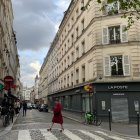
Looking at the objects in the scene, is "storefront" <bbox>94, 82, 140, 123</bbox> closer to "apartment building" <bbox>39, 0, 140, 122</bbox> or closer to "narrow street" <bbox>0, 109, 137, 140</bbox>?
"apartment building" <bbox>39, 0, 140, 122</bbox>

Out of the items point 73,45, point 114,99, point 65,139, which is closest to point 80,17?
point 73,45

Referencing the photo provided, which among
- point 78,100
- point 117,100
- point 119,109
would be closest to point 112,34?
point 117,100

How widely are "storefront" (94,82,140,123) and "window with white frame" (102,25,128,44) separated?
12.5ft

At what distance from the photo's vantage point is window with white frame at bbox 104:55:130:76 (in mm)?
24703

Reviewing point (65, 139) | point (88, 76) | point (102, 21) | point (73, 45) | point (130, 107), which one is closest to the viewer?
point (65, 139)

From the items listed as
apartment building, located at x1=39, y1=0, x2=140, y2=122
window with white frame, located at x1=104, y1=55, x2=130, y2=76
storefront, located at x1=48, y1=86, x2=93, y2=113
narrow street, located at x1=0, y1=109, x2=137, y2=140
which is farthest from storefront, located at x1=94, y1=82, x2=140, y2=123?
narrow street, located at x1=0, y1=109, x2=137, y2=140

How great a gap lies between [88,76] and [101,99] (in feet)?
13.3

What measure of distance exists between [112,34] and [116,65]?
2.83 m

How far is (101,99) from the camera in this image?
82.8 ft

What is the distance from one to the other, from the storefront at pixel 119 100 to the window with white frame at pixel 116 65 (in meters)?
0.95

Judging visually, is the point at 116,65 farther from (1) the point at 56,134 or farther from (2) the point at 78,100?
(1) the point at 56,134

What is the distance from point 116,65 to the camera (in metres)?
25.1

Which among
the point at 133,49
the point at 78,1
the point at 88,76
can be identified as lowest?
the point at 88,76

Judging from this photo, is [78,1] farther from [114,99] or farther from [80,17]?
[114,99]
